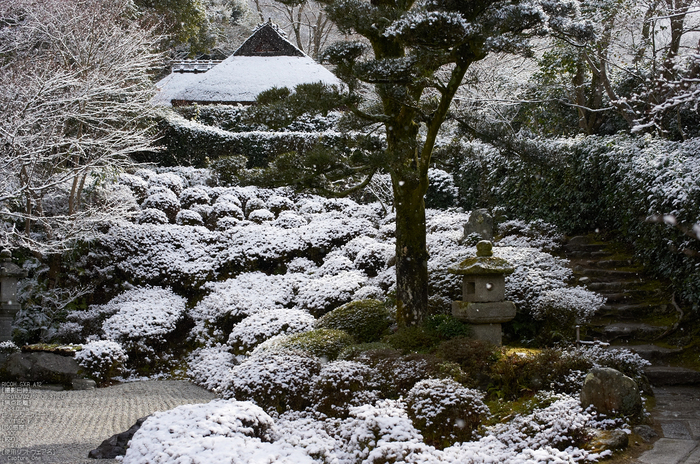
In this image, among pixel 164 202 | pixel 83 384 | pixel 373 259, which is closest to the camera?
pixel 83 384

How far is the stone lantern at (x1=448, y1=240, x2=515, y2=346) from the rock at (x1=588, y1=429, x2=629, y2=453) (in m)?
2.11

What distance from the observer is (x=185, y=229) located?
1138cm

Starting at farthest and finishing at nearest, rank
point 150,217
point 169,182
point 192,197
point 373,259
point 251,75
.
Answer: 1. point 251,75
2. point 169,182
3. point 192,197
4. point 150,217
5. point 373,259

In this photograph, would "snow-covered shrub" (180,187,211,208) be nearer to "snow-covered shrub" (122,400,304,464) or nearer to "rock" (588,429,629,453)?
"snow-covered shrub" (122,400,304,464)

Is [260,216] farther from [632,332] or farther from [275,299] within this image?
[632,332]

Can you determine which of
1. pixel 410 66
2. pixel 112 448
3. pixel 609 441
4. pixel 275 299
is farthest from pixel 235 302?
pixel 609 441

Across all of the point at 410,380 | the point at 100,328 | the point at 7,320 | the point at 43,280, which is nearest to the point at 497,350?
the point at 410,380

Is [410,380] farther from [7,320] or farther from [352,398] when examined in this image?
[7,320]

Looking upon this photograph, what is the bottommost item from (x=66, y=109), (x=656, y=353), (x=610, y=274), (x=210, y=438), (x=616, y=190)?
(x=656, y=353)

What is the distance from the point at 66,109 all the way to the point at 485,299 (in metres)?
7.64

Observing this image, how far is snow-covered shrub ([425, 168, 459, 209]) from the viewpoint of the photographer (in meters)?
13.5

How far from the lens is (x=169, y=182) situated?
13.1 m

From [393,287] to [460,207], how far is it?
5.08 meters

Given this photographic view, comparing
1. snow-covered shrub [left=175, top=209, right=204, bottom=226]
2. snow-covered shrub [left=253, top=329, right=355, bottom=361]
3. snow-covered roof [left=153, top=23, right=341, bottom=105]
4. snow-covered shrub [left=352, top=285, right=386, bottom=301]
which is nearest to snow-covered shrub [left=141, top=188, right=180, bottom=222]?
snow-covered shrub [left=175, top=209, right=204, bottom=226]
